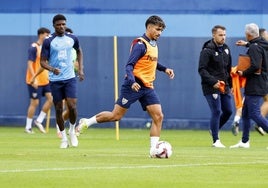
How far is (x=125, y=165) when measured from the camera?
48.9ft

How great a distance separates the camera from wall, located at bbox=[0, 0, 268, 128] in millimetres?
29750

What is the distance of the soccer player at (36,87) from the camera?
2759 centimetres

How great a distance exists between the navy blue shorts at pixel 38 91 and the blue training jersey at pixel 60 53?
7.64 metres

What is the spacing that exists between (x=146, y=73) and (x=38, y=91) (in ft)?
36.3

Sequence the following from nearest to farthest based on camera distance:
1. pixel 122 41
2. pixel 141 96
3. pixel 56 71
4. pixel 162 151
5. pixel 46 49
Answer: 1. pixel 162 151
2. pixel 141 96
3. pixel 56 71
4. pixel 46 49
5. pixel 122 41

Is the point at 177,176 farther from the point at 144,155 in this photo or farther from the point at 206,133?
the point at 206,133

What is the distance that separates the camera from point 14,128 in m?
29.8

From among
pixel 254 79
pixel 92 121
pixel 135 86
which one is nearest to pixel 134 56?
pixel 135 86

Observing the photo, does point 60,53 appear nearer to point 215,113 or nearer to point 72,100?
point 72,100

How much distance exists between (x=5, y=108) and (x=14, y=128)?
3.64 feet

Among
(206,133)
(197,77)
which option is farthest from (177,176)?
(197,77)

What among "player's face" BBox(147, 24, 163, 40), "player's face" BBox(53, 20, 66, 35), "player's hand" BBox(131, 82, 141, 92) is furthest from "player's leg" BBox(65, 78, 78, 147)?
"player's hand" BBox(131, 82, 141, 92)

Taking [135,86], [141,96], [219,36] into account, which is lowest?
[141,96]

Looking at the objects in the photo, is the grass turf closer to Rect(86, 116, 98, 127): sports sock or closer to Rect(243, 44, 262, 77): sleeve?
Rect(86, 116, 98, 127): sports sock
